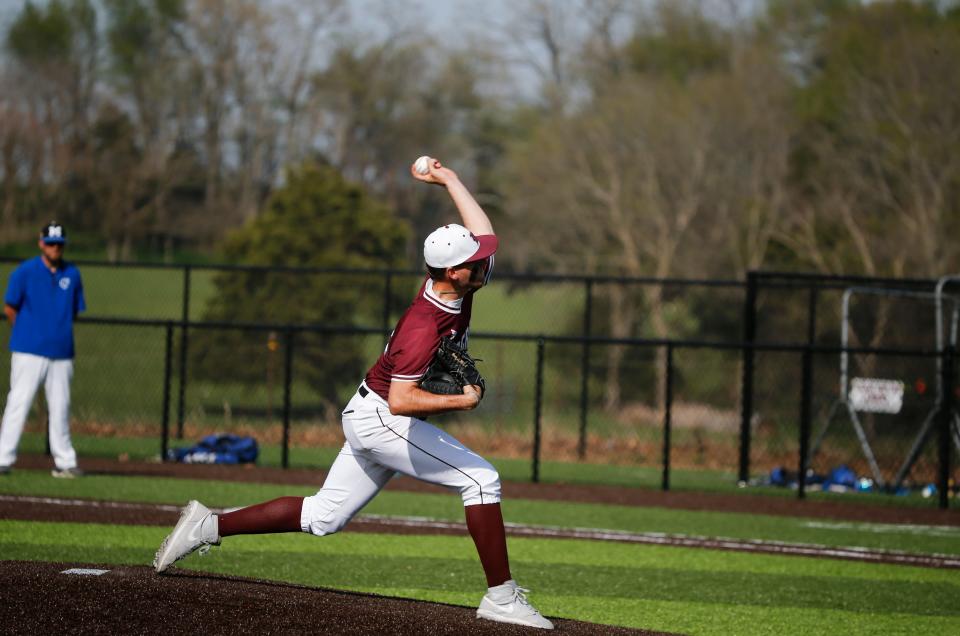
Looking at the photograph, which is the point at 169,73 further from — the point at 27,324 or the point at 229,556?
the point at 229,556

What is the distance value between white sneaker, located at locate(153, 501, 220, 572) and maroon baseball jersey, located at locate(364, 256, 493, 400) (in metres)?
1.25

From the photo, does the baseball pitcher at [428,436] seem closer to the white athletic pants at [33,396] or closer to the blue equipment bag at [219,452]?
the white athletic pants at [33,396]

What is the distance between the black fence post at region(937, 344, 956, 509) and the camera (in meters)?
14.3

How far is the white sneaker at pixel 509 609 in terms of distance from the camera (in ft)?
20.4

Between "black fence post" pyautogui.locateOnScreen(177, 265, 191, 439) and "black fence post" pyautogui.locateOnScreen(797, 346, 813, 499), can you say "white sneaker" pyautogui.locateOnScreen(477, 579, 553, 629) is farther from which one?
"black fence post" pyautogui.locateOnScreen(177, 265, 191, 439)

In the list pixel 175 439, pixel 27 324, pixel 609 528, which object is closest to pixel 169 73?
pixel 175 439

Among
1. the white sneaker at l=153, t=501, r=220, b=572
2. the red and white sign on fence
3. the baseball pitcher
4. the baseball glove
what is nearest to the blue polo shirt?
the white sneaker at l=153, t=501, r=220, b=572

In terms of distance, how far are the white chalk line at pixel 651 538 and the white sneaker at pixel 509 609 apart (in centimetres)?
473

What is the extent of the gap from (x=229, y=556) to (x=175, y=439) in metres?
9.63

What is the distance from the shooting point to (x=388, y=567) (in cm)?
899

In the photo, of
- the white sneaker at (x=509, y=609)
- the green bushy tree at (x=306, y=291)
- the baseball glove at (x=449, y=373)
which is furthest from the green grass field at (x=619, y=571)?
the green bushy tree at (x=306, y=291)

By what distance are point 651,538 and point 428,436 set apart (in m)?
5.30

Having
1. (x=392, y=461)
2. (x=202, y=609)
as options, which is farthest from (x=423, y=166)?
(x=202, y=609)

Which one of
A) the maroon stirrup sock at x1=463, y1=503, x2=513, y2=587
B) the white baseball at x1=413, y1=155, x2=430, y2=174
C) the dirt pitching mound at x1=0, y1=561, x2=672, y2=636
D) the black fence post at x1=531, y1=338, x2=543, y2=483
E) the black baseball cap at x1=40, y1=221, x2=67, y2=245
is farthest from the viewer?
the black fence post at x1=531, y1=338, x2=543, y2=483
